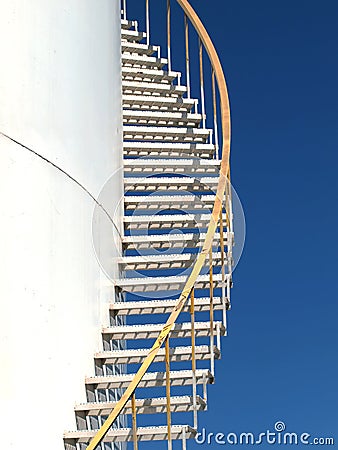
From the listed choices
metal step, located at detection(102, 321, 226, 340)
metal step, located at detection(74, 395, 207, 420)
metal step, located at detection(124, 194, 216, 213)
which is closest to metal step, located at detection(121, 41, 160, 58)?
metal step, located at detection(124, 194, 216, 213)

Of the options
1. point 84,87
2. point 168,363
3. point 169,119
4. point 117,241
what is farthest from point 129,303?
point 169,119

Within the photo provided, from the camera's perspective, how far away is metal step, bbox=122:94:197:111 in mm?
9031

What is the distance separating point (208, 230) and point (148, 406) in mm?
1251

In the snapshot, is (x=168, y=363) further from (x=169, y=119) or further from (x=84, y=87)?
(x=169, y=119)

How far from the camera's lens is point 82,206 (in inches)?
259

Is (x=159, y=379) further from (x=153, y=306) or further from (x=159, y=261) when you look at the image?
(x=159, y=261)

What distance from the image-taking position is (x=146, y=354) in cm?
664

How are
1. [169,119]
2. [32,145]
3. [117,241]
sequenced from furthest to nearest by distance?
1. [169,119]
2. [117,241]
3. [32,145]

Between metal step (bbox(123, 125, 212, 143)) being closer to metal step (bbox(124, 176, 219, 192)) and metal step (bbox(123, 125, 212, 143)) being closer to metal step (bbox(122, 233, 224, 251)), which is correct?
metal step (bbox(124, 176, 219, 192))

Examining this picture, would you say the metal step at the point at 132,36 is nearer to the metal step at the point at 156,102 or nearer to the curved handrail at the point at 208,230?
the curved handrail at the point at 208,230

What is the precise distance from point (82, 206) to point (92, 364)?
3.62ft

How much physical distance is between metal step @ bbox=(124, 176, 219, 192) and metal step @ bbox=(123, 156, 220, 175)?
117 mm

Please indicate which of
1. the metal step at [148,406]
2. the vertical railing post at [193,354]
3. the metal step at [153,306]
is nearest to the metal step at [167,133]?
the metal step at [153,306]

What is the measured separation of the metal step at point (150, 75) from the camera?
9.40 m
